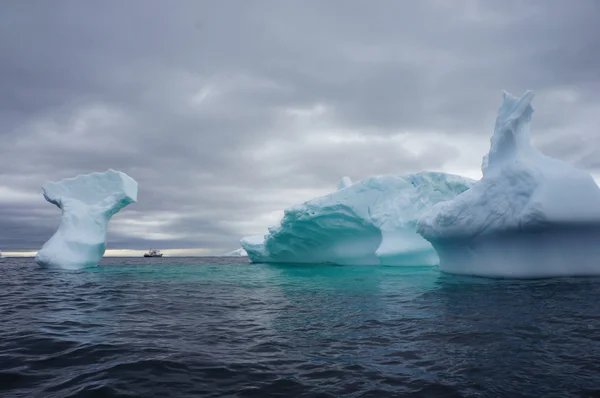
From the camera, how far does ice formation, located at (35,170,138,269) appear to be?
24.1m

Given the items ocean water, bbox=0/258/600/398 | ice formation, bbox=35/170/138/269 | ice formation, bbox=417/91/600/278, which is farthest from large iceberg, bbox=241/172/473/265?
ocean water, bbox=0/258/600/398

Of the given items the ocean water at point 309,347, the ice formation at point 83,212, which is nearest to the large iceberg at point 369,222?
the ice formation at point 83,212

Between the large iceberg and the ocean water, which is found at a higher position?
the large iceberg

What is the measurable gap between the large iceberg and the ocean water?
1396cm

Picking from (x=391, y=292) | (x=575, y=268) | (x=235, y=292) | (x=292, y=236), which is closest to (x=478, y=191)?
(x=575, y=268)

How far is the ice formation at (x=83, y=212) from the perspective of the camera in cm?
2411

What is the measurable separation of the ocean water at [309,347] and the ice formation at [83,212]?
53.0ft

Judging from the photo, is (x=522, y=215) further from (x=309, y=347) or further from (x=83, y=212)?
(x=83, y=212)

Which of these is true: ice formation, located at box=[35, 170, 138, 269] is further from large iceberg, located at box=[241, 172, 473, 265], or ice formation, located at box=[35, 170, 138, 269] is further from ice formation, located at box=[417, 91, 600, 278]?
ice formation, located at box=[417, 91, 600, 278]

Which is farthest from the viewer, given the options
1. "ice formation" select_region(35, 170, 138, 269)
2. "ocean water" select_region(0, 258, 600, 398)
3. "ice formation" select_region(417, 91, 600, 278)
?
"ice formation" select_region(35, 170, 138, 269)

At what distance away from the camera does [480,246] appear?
14.7m

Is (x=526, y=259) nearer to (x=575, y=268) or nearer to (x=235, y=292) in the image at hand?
(x=575, y=268)

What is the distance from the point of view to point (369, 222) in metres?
25.2

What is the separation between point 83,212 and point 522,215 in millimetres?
24341
